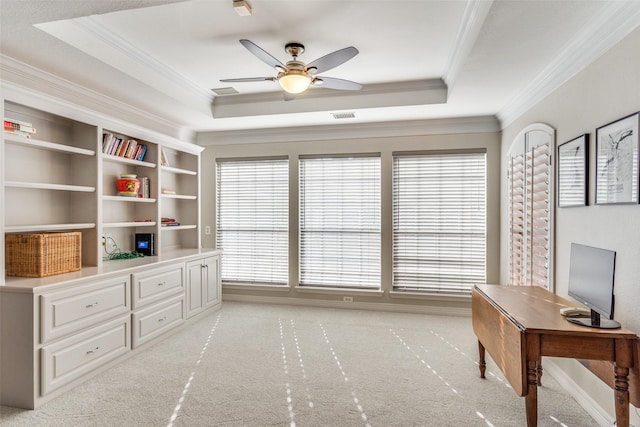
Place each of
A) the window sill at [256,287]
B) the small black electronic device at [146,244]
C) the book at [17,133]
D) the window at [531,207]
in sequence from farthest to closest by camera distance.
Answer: the window sill at [256,287], the small black electronic device at [146,244], the window at [531,207], the book at [17,133]

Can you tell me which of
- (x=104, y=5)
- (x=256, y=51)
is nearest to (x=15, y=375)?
(x=104, y=5)

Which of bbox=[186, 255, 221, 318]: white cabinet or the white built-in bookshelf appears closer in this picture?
the white built-in bookshelf

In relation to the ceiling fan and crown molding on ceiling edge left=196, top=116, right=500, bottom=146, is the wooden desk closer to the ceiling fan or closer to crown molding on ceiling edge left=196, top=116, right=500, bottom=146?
the ceiling fan

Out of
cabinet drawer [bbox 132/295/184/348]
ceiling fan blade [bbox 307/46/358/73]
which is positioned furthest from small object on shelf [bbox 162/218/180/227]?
ceiling fan blade [bbox 307/46/358/73]

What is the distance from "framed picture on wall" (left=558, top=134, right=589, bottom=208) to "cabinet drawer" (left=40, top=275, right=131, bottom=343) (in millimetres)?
3628

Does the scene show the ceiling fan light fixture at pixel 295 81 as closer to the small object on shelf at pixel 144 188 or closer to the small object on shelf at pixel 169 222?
the small object on shelf at pixel 144 188

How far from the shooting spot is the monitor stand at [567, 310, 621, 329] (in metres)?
1.89

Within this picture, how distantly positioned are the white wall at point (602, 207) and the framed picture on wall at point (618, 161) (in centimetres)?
5

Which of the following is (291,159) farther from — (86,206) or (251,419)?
(251,419)

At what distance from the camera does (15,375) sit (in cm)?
240

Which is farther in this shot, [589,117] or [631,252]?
[589,117]

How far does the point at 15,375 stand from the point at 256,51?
270 cm

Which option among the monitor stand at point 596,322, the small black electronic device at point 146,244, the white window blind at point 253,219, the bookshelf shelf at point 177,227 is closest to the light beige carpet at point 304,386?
the monitor stand at point 596,322

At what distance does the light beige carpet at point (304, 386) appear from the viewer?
7.50ft
